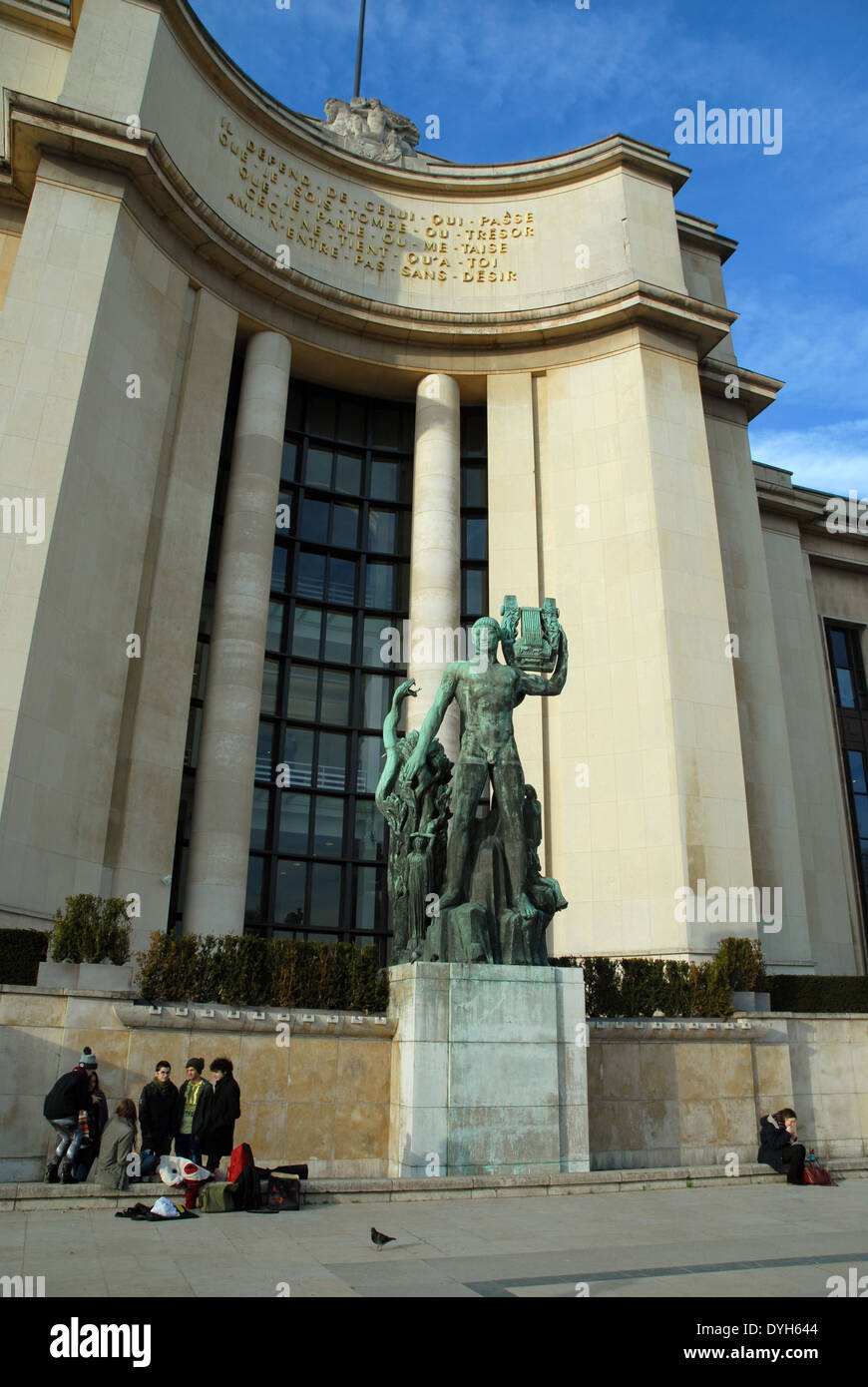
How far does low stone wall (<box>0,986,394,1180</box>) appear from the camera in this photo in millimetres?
12461

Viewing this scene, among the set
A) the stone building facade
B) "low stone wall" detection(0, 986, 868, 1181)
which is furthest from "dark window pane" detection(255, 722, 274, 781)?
"low stone wall" detection(0, 986, 868, 1181)

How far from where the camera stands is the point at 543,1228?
855cm

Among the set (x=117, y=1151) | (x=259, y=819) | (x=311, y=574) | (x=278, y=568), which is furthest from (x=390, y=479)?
(x=117, y=1151)

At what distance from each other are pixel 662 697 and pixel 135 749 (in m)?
13.1

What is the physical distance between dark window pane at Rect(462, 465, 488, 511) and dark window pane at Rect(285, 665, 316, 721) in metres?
7.80

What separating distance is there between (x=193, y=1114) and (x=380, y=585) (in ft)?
69.8

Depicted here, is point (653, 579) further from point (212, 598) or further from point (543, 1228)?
point (543, 1228)

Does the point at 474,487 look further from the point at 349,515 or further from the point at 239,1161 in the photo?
the point at 239,1161

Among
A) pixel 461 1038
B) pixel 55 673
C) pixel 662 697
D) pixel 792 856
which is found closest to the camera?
pixel 461 1038

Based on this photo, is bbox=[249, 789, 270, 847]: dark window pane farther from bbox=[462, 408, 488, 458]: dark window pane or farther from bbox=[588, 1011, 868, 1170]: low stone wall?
bbox=[588, 1011, 868, 1170]: low stone wall

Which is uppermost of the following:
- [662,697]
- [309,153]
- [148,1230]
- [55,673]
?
[309,153]

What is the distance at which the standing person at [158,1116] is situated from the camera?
10.7 metres
